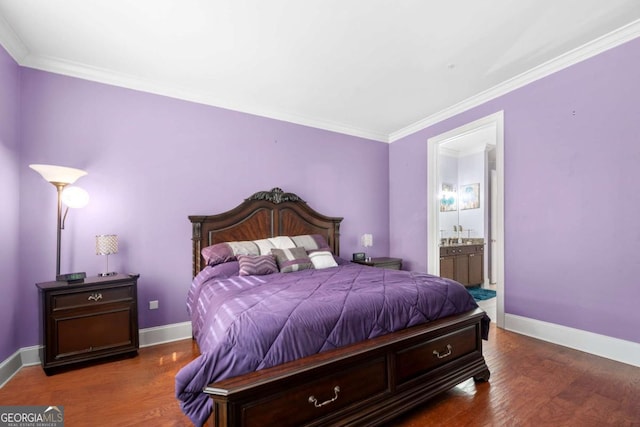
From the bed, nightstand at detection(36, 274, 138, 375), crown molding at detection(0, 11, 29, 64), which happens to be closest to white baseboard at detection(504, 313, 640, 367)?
the bed

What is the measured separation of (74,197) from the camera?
8.43ft

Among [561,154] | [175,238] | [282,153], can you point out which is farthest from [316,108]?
[561,154]

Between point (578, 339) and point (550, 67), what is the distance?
2.71 m

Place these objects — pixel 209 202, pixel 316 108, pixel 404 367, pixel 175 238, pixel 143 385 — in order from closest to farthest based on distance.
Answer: pixel 404 367 → pixel 143 385 → pixel 175 238 → pixel 209 202 → pixel 316 108

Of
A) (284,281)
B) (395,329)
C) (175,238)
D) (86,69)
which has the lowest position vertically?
(395,329)

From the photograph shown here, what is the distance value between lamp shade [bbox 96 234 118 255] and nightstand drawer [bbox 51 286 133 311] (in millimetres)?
351

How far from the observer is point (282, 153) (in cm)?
395

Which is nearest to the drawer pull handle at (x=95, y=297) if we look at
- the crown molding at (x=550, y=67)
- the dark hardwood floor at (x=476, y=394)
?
the dark hardwood floor at (x=476, y=394)

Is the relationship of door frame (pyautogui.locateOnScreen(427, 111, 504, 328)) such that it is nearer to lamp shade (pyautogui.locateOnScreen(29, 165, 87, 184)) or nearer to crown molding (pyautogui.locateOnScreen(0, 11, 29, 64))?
lamp shade (pyautogui.locateOnScreen(29, 165, 87, 184))

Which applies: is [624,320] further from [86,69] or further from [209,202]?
[86,69]

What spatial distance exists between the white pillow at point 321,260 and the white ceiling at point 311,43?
1.97 m

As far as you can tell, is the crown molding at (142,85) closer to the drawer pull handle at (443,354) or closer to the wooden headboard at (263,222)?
the wooden headboard at (263,222)

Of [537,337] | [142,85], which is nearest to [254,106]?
[142,85]

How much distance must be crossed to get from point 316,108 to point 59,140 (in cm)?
284
